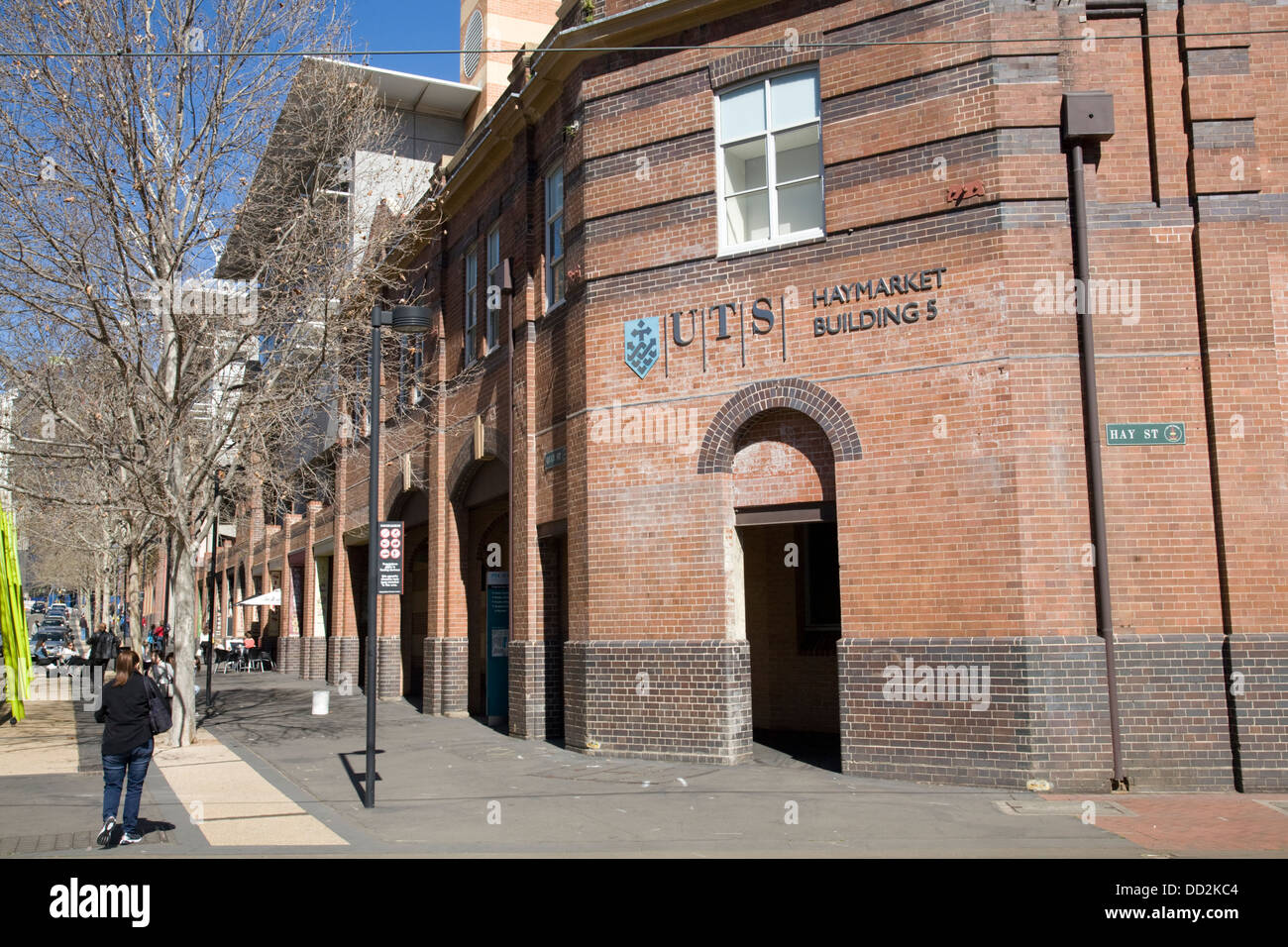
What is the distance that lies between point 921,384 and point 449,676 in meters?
11.9

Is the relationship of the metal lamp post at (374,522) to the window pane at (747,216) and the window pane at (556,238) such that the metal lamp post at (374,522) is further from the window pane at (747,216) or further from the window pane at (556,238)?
the window pane at (556,238)

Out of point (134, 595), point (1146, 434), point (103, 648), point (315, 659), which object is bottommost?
point (315, 659)

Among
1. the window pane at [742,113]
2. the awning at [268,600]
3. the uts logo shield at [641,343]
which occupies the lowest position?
the awning at [268,600]

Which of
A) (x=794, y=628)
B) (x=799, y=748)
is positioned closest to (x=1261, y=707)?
(x=799, y=748)

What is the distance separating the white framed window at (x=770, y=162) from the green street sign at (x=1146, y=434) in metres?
4.21

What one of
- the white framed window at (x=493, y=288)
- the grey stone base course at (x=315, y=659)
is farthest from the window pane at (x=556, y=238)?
the grey stone base course at (x=315, y=659)

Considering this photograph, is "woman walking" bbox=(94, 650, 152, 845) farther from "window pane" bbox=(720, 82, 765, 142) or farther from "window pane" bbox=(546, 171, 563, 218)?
"window pane" bbox=(546, 171, 563, 218)

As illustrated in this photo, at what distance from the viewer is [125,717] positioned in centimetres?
904

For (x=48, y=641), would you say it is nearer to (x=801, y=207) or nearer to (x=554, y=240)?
(x=554, y=240)

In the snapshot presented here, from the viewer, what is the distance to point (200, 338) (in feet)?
53.8

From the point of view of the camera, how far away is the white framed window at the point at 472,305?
1947 centimetres

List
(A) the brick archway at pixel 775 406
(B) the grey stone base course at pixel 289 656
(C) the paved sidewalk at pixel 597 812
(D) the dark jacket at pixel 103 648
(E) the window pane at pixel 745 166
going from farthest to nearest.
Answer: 1. (B) the grey stone base course at pixel 289 656
2. (D) the dark jacket at pixel 103 648
3. (E) the window pane at pixel 745 166
4. (A) the brick archway at pixel 775 406
5. (C) the paved sidewalk at pixel 597 812

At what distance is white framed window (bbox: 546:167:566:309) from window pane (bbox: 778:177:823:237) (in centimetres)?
404
